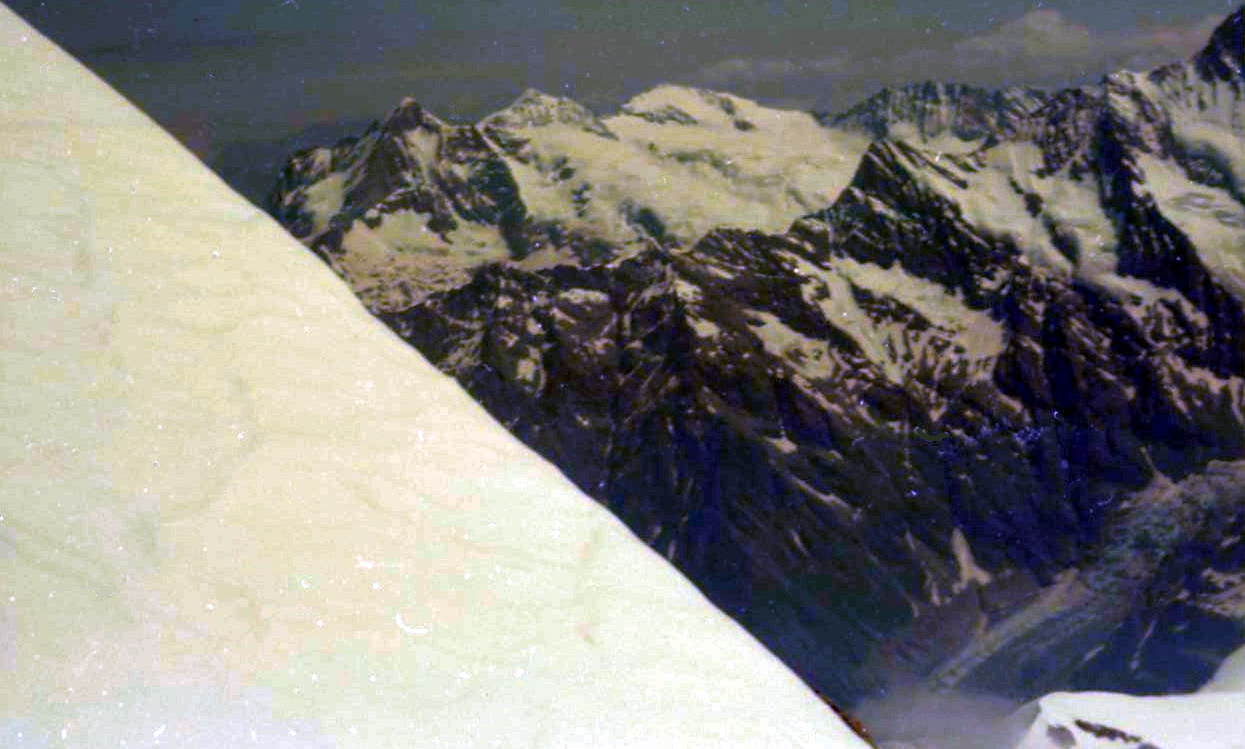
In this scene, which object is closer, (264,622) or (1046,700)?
(264,622)

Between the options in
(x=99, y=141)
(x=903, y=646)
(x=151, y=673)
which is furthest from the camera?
(x=903, y=646)

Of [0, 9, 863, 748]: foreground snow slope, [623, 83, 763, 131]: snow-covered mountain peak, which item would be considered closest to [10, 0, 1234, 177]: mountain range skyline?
[623, 83, 763, 131]: snow-covered mountain peak

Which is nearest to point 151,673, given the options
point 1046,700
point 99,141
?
point 99,141

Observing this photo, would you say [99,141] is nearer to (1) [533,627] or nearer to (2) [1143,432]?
(1) [533,627]

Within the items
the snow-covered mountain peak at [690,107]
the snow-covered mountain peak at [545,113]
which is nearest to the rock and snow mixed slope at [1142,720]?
the snow-covered mountain peak at [690,107]

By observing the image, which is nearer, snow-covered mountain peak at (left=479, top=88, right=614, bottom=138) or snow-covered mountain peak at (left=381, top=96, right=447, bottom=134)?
snow-covered mountain peak at (left=381, top=96, right=447, bottom=134)

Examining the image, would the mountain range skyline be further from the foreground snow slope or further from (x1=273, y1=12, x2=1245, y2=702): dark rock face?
the foreground snow slope
